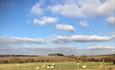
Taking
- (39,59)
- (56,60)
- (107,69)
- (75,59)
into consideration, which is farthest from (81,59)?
(107,69)

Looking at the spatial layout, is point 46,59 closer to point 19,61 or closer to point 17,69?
point 19,61

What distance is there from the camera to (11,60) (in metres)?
13.2

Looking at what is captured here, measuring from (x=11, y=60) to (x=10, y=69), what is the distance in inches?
125

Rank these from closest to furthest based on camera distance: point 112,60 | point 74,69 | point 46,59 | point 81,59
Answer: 1. point 74,69
2. point 112,60
3. point 81,59
4. point 46,59

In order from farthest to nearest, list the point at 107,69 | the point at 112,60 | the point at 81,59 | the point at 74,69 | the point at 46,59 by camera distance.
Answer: the point at 46,59, the point at 81,59, the point at 112,60, the point at 74,69, the point at 107,69

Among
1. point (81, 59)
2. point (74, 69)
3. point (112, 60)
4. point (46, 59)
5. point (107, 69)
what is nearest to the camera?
point (107, 69)

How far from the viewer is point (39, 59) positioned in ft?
48.2

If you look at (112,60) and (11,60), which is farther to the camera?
(11,60)

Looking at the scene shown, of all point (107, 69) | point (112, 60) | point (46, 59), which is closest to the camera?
point (107, 69)

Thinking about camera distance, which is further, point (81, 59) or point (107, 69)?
point (81, 59)

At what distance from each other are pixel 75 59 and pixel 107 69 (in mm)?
4136

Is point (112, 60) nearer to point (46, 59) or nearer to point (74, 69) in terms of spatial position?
point (74, 69)

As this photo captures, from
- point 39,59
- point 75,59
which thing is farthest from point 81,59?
point 39,59

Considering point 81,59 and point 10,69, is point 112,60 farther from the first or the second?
point 10,69
